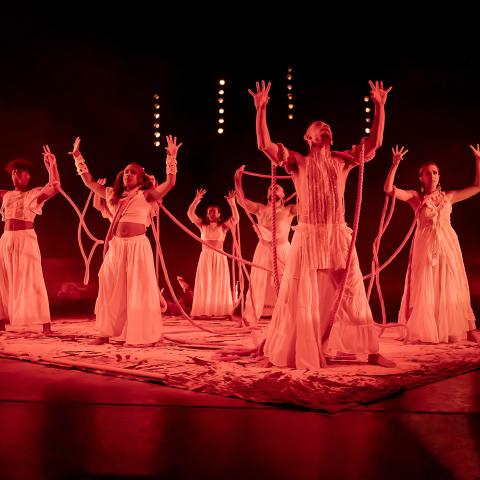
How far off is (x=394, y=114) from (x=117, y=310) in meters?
4.82

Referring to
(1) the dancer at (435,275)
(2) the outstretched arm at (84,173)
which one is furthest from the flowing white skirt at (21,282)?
(1) the dancer at (435,275)

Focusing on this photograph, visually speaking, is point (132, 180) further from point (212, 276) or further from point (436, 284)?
point (212, 276)

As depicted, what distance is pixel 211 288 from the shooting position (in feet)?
27.0

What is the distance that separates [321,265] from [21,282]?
3.22 metres

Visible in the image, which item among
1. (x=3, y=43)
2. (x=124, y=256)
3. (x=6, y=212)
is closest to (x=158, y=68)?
(x=3, y=43)

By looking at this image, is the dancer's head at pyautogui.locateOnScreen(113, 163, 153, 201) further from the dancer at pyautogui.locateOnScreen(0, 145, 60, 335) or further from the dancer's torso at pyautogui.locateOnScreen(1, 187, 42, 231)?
the dancer's torso at pyautogui.locateOnScreen(1, 187, 42, 231)

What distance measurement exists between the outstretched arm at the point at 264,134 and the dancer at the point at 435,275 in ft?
5.03

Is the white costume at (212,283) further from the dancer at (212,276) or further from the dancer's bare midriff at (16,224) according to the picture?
the dancer's bare midriff at (16,224)

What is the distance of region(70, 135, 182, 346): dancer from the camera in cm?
500

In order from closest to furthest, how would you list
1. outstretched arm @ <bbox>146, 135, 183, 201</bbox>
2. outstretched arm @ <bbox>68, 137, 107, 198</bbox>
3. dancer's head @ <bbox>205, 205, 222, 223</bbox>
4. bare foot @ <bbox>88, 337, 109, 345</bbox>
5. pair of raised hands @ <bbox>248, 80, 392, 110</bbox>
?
pair of raised hands @ <bbox>248, 80, 392, 110</bbox>, outstretched arm @ <bbox>146, 135, 183, 201</bbox>, bare foot @ <bbox>88, 337, 109, 345</bbox>, outstretched arm @ <bbox>68, 137, 107, 198</bbox>, dancer's head @ <bbox>205, 205, 222, 223</bbox>

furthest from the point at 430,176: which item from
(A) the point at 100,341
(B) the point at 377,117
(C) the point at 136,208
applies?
A: (A) the point at 100,341

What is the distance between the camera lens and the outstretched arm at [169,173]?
493 centimetres

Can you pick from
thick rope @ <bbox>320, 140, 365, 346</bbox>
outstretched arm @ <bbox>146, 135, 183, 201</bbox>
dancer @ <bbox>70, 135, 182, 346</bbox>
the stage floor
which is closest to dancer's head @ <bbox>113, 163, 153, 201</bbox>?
dancer @ <bbox>70, 135, 182, 346</bbox>

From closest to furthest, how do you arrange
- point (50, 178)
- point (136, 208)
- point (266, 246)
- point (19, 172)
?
point (136, 208) → point (50, 178) → point (19, 172) → point (266, 246)
